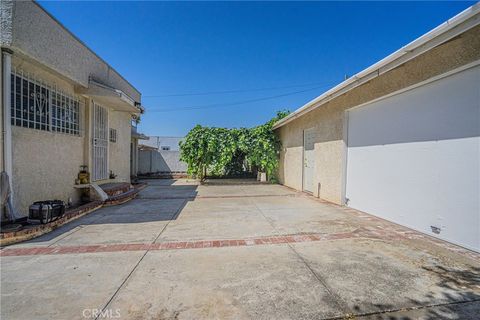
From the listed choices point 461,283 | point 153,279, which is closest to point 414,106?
point 461,283

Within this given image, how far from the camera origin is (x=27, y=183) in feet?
17.9

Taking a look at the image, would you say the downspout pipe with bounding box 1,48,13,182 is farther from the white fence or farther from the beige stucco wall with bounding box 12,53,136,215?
the white fence

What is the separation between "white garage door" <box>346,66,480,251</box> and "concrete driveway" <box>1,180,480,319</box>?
0.48 meters

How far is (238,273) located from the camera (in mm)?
3207

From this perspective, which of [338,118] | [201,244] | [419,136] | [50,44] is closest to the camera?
[201,244]

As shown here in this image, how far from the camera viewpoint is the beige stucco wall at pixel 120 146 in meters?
9.91

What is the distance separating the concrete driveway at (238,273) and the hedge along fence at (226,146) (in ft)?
28.4

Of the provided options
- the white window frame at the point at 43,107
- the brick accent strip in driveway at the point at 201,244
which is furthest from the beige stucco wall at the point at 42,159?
the brick accent strip in driveway at the point at 201,244

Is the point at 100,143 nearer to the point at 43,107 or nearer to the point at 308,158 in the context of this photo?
the point at 43,107

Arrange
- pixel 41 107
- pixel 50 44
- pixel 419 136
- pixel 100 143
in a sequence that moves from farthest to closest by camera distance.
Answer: pixel 100 143 < pixel 41 107 < pixel 50 44 < pixel 419 136

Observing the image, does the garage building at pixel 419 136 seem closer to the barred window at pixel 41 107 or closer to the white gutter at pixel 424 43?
the white gutter at pixel 424 43

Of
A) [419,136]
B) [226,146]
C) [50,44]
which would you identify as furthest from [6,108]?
[226,146]

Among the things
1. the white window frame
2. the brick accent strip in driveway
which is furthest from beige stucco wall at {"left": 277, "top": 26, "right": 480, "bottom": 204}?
the white window frame

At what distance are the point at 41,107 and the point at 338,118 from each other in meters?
8.51
